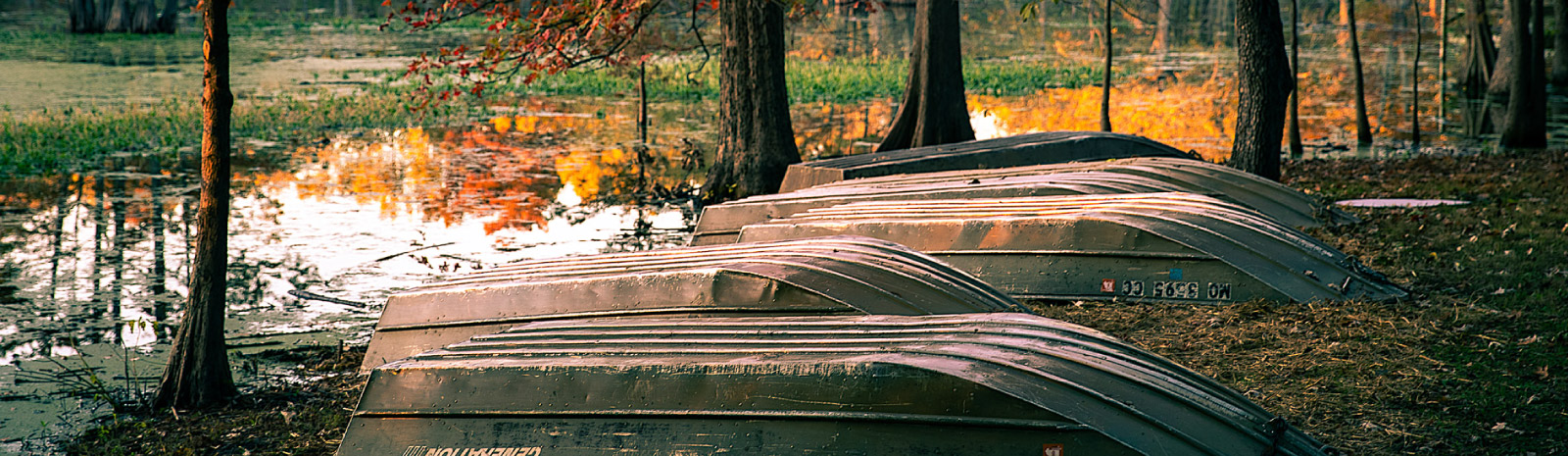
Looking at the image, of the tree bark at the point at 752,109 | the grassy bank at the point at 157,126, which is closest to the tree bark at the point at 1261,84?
the tree bark at the point at 752,109

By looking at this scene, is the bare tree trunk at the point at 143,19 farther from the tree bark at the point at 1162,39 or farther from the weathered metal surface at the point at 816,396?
the weathered metal surface at the point at 816,396

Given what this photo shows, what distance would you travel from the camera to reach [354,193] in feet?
45.0

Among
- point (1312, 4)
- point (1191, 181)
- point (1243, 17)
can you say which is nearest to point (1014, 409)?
point (1191, 181)

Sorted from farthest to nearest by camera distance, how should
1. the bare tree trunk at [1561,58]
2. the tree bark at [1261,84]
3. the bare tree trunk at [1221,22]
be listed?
the bare tree trunk at [1221,22]
the bare tree trunk at [1561,58]
the tree bark at [1261,84]

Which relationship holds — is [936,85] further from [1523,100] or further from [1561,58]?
[1561,58]

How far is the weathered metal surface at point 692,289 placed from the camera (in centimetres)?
559

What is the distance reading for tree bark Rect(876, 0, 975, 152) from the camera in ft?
51.0

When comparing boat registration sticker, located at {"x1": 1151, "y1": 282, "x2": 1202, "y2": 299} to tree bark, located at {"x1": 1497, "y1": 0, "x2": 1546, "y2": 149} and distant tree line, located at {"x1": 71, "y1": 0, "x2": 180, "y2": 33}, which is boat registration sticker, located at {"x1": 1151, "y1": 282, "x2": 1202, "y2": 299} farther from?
distant tree line, located at {"x1": 71, "y1": 0, "x2": 180, "y2": 33}

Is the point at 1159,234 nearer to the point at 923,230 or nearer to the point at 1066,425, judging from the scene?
the point at 923,230

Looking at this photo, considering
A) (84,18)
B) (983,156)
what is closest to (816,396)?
(983,156)

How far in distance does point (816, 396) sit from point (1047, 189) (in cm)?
518

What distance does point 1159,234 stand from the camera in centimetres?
743

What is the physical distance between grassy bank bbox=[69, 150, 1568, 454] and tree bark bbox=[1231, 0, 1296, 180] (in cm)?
262

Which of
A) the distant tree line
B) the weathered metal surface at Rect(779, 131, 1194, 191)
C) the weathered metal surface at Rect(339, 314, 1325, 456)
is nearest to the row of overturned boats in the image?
the weathered metal surface at Rect(339, 314, 1325, 456)
